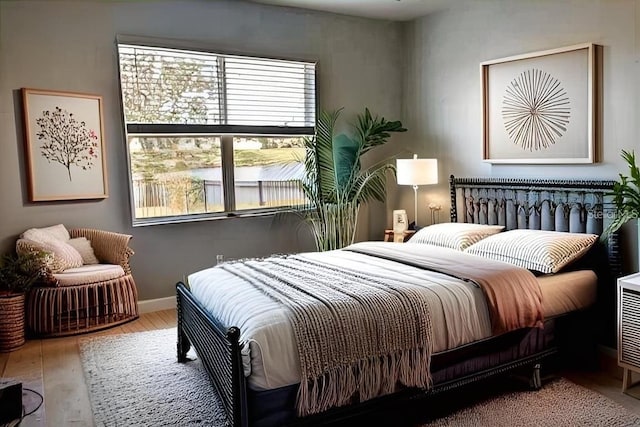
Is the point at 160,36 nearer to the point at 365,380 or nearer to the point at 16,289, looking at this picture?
the point at 16,289

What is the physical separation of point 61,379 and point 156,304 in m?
1.43

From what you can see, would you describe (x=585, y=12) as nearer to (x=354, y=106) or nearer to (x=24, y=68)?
(x=354, y=106)

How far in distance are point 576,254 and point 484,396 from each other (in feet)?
3.57

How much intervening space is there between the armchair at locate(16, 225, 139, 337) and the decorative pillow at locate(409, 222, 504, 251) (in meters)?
2.35

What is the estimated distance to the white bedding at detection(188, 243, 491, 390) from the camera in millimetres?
2172

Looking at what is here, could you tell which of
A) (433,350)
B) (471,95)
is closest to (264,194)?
(471,95)

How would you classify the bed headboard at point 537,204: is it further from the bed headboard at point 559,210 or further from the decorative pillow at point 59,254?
the decorative pillow at point 59,254

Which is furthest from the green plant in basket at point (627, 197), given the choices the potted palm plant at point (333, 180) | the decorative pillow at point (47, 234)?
the decorative pillow at point (47, 234)

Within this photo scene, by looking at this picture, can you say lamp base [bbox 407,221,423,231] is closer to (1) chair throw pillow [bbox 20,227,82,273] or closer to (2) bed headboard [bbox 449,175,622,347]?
(2) bed headboard [bbox 449,175,622,347]

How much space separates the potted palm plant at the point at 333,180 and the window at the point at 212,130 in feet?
0.51

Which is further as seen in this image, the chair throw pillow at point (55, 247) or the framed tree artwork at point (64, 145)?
the framed tree artwork at point (64, 145)

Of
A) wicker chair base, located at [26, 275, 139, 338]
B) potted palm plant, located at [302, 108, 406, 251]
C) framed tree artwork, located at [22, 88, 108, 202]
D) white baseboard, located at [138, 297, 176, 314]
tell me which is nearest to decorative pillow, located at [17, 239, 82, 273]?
wicker chair base, located at [26, 275, 139, 338]

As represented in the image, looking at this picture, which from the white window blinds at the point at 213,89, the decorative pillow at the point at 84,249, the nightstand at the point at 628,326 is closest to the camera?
the nightstand at the point at 628,326

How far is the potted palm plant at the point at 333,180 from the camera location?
512 cm
